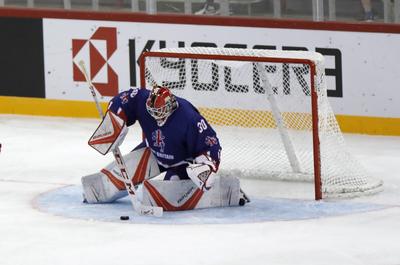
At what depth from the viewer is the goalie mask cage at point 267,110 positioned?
1077cm

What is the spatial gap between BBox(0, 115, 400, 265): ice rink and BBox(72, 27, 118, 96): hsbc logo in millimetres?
1844

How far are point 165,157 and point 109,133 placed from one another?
395mm

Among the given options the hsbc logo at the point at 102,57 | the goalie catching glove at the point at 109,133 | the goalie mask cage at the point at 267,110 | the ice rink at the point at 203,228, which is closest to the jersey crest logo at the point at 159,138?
the goalie catching glove at the point at 109,133

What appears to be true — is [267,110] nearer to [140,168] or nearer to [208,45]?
[140,168]

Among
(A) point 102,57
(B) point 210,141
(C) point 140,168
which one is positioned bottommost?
(C) point 140,168

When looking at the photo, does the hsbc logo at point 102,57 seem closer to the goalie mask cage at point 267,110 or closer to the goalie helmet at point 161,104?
the goalie mask cage at point 267,110

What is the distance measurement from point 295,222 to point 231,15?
3827 mm

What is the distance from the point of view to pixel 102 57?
13.9 metres

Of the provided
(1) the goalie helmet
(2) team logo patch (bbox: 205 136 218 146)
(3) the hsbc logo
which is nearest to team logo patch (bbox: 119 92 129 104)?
(1) the goalie helmet

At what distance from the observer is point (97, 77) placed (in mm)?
13969

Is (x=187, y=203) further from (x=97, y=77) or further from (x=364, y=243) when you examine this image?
(x=97, y=77)

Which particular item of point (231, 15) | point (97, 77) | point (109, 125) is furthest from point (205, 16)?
point (109, 125)

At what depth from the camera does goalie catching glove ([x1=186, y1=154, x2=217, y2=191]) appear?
10.0 meters

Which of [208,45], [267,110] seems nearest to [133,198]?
[267,110]
